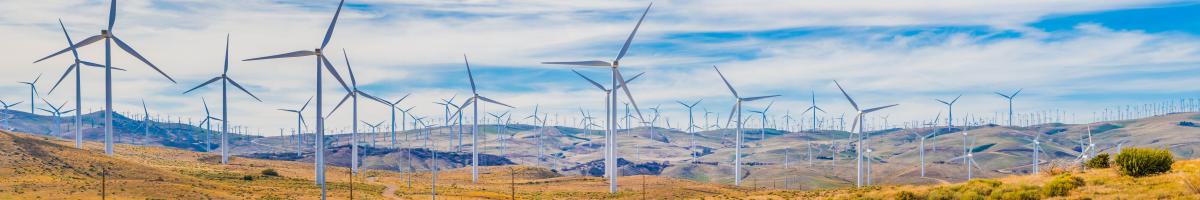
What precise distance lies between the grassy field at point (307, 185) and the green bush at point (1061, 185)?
0.46m

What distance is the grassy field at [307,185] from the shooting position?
212ft

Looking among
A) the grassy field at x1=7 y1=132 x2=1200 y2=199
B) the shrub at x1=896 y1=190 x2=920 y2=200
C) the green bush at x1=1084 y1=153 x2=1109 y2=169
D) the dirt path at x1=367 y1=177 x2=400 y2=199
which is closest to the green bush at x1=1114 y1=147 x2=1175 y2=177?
the grassy field at x1=7 y1=132 x2=1200 y2=199

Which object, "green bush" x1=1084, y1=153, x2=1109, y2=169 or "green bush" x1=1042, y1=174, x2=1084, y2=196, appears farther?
"green bush" x1=1084, y1=153, x2=1109, y2=169

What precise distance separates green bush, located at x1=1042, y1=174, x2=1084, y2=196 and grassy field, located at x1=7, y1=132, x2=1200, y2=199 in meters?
0.46

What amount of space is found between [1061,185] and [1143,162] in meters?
8.33

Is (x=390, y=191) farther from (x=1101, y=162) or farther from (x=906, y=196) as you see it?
(x=1101, y=162)

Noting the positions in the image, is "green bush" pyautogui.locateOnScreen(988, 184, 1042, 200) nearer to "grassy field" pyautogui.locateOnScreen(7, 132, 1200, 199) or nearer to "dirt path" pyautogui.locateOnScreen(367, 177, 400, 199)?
"grassy field" pyautogui.locateOnScreen(7, 132, 1200, 199)

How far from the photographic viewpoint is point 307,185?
15112 centimetres

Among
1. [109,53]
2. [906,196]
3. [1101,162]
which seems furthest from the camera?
[109,53]

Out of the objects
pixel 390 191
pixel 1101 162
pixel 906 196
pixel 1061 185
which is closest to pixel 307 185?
pixel 390 191

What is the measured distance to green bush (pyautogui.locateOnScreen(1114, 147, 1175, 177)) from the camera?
219ft

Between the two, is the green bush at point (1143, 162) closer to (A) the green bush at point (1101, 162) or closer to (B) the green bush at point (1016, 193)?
(B) the green bush at point (1016, 193)

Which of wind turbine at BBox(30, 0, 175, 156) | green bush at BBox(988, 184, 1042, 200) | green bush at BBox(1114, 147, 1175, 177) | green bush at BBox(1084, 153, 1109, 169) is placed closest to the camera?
green bush at BBox(988, 184, 1042, 200)

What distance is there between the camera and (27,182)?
391ft
